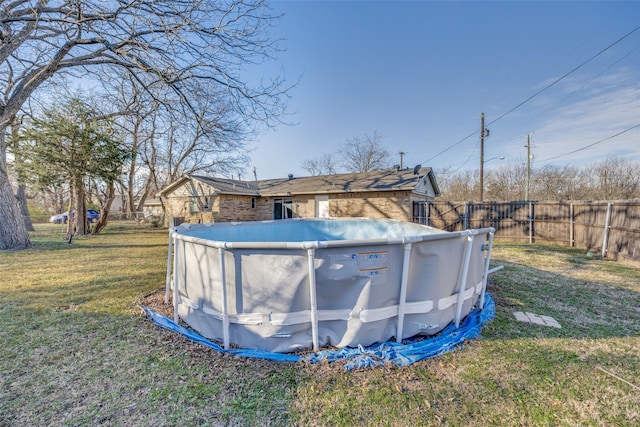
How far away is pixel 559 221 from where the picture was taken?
9266 millimetres

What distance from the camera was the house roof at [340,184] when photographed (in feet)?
40.6

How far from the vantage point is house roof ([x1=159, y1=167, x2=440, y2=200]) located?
12.4 m

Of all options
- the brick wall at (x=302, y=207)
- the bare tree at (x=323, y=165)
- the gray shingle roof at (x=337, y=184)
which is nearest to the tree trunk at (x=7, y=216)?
the brick wall at (x=302, y=207)

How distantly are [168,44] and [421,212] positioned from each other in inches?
440

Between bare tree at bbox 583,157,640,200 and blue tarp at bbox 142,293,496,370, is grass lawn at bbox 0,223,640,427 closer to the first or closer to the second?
blue tarp at bbox 142,293,496,370

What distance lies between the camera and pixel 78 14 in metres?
4.89

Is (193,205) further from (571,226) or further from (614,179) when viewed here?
(614,179)

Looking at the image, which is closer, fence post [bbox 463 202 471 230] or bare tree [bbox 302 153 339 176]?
fence post [bbox 463 202 471 230]

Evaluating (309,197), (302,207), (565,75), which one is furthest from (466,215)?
(302,207)

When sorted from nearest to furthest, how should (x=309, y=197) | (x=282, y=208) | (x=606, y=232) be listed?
(x=606, y=232) → (x=309, y=197) → (x=282, y=208)

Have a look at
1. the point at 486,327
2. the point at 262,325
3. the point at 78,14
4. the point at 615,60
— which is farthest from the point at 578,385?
the point at 615,60

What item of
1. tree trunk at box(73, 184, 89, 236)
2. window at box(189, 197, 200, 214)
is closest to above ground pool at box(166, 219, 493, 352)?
window at box(189, 197, 200, 214)

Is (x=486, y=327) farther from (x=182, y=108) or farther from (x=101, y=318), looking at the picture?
(x=182, y=108)

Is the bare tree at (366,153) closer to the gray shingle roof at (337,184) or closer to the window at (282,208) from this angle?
the gray shingle roof at (337,184)
